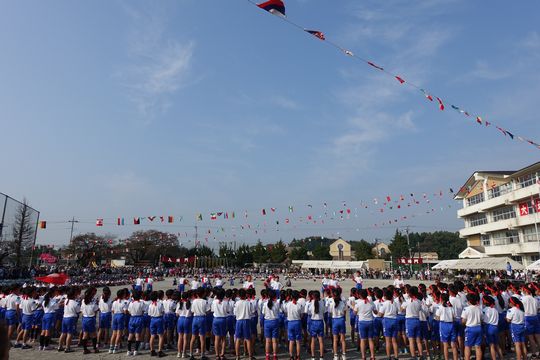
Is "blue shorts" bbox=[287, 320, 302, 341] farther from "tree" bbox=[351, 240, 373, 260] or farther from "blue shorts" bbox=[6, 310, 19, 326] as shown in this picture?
"tree" bbox=[351, 240, 373, 260]

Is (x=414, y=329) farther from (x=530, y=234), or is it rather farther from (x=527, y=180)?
(x=530, y=234)

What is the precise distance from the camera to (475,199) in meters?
48.9

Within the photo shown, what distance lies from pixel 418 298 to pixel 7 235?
86.2 feet

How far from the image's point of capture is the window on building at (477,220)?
4722 centimetres

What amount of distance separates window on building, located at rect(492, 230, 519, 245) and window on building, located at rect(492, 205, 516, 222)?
164 centimetres

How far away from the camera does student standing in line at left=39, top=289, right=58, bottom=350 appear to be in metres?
10.5

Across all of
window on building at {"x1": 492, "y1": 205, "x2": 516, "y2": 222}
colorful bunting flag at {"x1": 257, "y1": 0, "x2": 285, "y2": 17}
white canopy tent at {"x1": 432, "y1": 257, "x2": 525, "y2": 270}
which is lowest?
white canopy tent at {"x1": 432, "y1": 257, "x2": 525, "y2": 270}

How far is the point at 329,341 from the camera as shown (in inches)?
449

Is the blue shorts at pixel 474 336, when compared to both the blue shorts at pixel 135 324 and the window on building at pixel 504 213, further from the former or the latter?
the window on building at pixel 504 213

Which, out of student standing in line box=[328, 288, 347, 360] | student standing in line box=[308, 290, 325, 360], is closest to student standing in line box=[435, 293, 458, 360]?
student standing in line box=[328, 288, 347, 360]

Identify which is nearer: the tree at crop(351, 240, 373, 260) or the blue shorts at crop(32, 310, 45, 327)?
the blue shorts at crop(32, 310, 45, 327)

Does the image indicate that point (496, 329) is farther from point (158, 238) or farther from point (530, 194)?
point (158, 238)

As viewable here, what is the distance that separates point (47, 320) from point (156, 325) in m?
3.63

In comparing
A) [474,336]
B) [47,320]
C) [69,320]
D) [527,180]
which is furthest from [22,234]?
[527,180]
